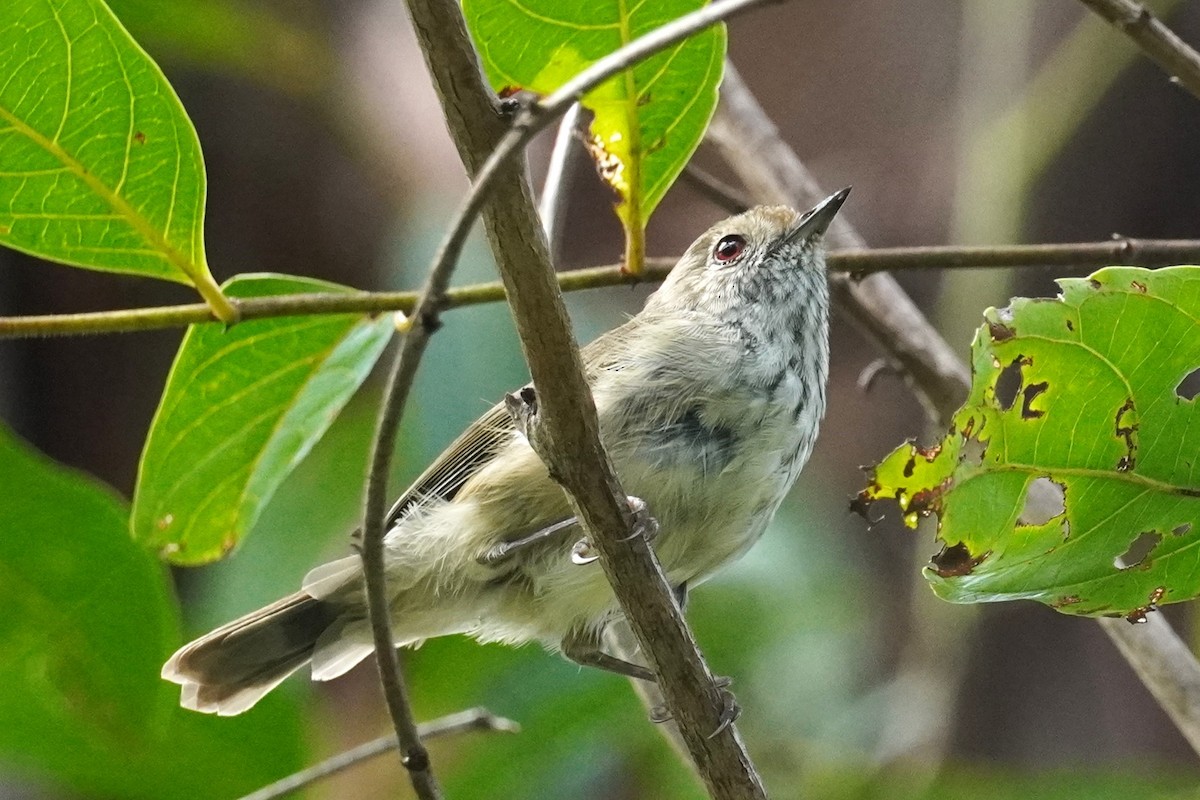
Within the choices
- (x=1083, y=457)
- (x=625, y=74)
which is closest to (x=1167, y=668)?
(x=1083, y=457)

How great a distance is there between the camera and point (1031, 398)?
5.19 ft

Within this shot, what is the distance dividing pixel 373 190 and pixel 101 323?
12.5 ft

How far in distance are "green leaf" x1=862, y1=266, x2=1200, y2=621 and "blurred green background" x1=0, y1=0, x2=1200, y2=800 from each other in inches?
49.1

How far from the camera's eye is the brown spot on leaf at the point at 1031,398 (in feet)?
5.07

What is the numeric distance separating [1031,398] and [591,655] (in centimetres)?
143

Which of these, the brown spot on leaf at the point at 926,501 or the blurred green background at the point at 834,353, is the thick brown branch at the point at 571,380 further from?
the blurred green background at the point at 834,353

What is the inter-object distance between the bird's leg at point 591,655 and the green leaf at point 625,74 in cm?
111

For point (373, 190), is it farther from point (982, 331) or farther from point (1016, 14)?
point (982, 331)

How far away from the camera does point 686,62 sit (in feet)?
5.99

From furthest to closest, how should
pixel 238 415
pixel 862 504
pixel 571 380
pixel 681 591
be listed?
pixel 681 591
pixel 238 415
pixel 862 504
pixel 571 380


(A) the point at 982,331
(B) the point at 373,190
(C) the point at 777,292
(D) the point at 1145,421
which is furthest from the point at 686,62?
(B) the point at 373,190

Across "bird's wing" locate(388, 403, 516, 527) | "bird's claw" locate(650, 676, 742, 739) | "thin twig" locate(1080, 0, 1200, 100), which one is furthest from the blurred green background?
"thin twig" locate(1080, 0, 1200, 100)

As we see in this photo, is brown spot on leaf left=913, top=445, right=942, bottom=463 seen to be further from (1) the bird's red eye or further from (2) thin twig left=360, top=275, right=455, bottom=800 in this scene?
(1) the bird's red eye

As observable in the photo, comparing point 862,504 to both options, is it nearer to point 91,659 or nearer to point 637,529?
point 637,529
